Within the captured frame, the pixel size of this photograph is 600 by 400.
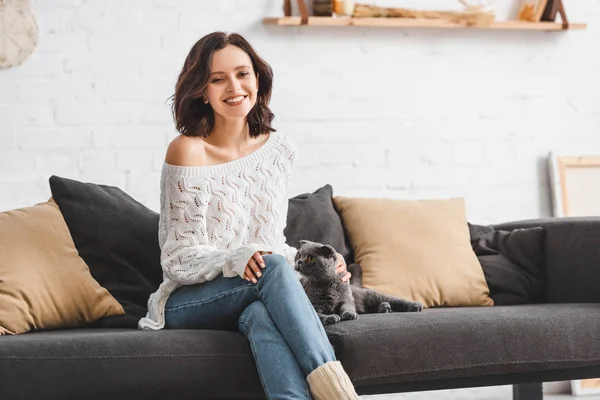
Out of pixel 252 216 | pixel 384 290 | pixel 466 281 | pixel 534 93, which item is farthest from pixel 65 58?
pixel 534 93

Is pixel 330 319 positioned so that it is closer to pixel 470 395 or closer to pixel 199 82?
pixel 199 82

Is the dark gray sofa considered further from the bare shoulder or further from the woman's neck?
the woman's neck

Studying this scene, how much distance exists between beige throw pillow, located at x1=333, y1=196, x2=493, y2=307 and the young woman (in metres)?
A: 0.44

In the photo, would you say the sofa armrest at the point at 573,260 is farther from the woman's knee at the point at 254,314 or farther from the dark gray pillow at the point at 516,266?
the woman's knee at the point at 254,314

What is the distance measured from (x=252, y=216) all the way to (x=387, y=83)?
1.40m

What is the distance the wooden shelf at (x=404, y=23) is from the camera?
370 centimetres

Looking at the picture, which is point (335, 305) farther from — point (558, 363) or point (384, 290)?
point (558, 363)

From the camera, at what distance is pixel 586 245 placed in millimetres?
3137

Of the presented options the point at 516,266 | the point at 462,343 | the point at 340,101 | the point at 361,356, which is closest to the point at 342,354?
the point at 361,356

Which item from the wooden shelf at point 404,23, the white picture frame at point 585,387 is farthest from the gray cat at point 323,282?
the white picture frame at point 585,387

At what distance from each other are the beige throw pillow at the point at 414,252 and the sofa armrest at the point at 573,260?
0.82 feet

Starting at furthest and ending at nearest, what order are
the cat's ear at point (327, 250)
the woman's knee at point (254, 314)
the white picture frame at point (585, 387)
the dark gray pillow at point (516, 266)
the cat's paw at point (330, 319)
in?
the white picture frame at point (585, 387)
the dark gray pillow at point (516, 266)
the cat's ear at point (327, 250)
the cat's paw at point (330, 319)
the woman's knee at point (254, 314)

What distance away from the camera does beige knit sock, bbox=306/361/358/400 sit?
2197 millimetres

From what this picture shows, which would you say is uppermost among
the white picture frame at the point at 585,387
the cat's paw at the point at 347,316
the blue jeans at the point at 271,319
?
the blue jeans at the point at 271,319
